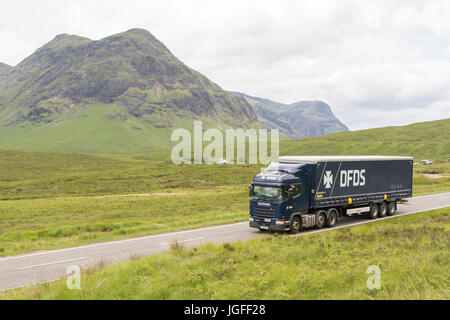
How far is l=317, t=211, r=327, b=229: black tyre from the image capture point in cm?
2516

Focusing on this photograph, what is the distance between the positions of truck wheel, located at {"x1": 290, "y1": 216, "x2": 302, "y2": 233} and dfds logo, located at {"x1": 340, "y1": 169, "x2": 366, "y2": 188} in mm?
4567

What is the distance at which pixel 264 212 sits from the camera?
77.8 feet

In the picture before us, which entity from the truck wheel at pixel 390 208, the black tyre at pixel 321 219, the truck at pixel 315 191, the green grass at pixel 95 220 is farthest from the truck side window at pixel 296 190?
the truck wheel at pixel 390 208

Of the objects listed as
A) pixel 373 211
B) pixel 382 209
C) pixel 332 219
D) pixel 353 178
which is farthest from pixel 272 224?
pixel 382 209

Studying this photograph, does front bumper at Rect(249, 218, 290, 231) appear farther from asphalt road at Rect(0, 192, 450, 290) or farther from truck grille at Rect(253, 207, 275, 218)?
asphalt road at Rect(0, 192, 450, 290)

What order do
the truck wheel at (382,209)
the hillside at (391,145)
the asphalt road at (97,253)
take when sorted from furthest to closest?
the hillside at (391,145) → the truck wheel at (382,209) → the asphalt road at (97,253)

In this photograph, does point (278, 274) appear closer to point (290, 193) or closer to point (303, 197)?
point (290, 193)

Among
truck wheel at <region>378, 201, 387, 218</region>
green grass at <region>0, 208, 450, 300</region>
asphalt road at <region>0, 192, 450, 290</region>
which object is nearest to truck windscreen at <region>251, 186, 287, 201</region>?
asphalt road at <region>0, 192, 450, 290</region>

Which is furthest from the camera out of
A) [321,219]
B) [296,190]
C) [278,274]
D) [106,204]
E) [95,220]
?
[106,204]

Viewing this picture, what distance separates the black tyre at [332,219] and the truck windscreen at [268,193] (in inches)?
183

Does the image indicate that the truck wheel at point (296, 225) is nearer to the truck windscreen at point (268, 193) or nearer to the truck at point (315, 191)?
the truck at point (315, 191)

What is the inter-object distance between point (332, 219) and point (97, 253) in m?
15.8

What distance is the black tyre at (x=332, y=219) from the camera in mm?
25688
